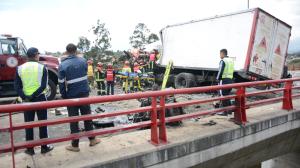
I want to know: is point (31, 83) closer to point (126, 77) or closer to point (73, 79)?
point (73, 79)

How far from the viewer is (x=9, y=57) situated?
10.5 meters

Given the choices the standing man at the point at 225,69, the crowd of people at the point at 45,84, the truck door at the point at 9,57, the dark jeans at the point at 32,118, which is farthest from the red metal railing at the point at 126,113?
the truck door at the point at 9,57

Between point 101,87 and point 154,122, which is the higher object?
point 154,122

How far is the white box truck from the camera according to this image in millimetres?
10553

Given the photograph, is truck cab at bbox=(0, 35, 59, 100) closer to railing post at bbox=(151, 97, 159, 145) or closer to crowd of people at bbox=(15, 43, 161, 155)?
crowd of people at bbox=(15, 43, 161, 155)

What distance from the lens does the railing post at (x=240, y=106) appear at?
19.6 feet

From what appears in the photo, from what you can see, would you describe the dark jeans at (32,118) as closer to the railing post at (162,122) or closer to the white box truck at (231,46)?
the railing post at (162,122)

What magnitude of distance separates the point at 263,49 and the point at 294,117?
4.30 meters

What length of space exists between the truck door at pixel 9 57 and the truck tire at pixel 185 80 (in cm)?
630

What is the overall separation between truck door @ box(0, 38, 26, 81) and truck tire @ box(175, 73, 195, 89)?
6300 mm

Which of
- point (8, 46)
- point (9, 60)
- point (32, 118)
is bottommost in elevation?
point (32, 118)

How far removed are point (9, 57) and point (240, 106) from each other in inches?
314

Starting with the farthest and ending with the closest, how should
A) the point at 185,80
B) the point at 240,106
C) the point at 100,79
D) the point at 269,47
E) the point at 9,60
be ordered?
the point at 100,79, the point at 185,80, the point at 269,47, the point at 9,60, the point at 240,106

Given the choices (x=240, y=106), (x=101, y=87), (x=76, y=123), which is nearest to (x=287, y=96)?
(x=240, y=106)
